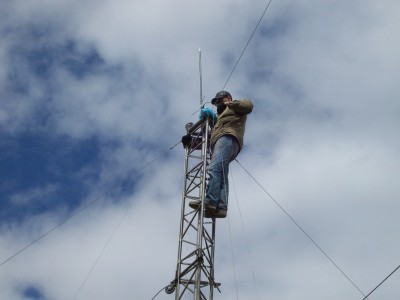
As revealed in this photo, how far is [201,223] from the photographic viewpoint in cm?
906

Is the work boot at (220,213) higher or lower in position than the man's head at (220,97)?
lower

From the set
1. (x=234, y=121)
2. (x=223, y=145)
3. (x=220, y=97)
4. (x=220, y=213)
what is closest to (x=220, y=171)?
(x=223, y=145)

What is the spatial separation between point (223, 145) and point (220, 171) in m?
0.64

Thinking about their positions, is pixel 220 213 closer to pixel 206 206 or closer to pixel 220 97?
pixel 206 206

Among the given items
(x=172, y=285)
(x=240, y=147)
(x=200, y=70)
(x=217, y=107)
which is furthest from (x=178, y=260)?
(x=200, y=70)

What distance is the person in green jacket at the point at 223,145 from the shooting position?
949cm

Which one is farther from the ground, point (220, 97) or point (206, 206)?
point (220, 97)

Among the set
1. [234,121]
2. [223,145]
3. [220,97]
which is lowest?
[223,145]

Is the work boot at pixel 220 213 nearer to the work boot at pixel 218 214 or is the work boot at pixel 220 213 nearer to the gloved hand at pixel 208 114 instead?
the work boot at pixel 218 214

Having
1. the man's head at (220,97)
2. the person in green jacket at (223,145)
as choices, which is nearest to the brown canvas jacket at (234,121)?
the person in green jacket at (223,145)

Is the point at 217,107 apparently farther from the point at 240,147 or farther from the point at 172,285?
the point at 172,285

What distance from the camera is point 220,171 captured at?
9656mm

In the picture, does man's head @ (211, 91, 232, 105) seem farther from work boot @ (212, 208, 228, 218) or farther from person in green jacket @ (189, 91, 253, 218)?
work boot @ (212, 208, 228, 218)

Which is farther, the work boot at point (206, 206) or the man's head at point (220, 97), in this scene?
the man's head at point (220, 97)
